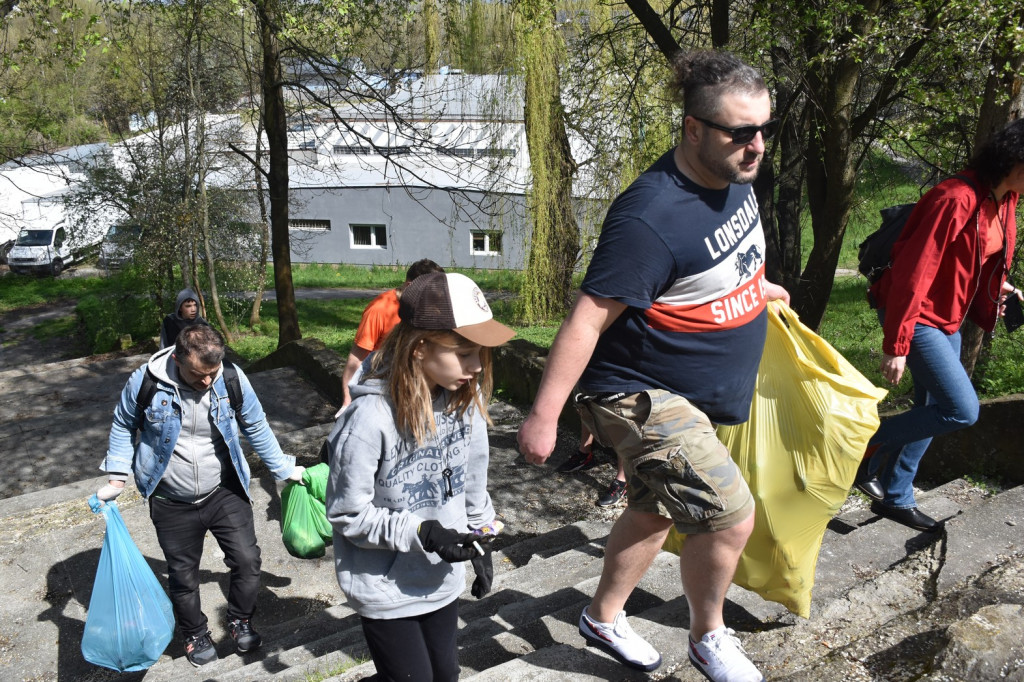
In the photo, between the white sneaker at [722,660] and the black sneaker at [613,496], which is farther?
the black sneaker at [613,496]

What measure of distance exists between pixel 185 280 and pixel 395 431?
45.9 feet

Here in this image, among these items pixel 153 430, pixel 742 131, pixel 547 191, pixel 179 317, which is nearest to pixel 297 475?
pixel 153 430

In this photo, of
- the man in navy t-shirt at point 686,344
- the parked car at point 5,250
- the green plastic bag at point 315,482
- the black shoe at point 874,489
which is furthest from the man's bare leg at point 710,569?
the parked car at point 5,250

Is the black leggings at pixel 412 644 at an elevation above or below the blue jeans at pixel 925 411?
below

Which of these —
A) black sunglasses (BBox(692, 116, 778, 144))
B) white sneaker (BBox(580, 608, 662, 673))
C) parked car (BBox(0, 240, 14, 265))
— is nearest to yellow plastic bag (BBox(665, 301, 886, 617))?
white sneaker (BBox(580, 608, 662, 673))

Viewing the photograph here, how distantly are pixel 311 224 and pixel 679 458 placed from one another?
3138 cm

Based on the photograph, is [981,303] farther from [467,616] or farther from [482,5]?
[482,5]

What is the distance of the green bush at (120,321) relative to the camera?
16.2 meters

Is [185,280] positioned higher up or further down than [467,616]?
higher up

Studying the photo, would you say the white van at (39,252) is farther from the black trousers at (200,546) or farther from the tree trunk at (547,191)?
the black trousers at (200,546)

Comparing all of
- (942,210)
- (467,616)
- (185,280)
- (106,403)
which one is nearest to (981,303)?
(942,210)

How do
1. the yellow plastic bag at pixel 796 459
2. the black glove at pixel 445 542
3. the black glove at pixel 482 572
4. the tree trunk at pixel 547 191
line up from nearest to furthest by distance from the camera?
the black glove at pixel 445 542 < the black glove at pixel 482 572 < the yellow plastic bag at pixel 796 459 < the tree trunk at pixel 547 191

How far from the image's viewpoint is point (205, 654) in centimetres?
400

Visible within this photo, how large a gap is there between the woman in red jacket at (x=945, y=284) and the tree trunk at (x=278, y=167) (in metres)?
8.54
